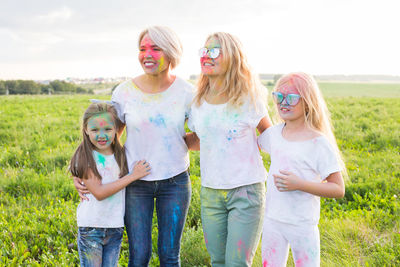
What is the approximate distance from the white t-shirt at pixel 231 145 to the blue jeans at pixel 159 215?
35cm

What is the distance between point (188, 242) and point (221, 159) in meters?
1.45

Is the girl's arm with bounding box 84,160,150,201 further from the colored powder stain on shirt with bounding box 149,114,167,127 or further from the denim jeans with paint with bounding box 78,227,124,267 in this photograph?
the colored powder stain on shirt with bounding box 149,114,167,127

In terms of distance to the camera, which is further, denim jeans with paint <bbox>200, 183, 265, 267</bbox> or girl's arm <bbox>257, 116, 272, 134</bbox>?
girl's arm <bbox>257, 116, 272, 134</bbox>

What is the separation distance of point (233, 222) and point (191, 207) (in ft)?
6.53

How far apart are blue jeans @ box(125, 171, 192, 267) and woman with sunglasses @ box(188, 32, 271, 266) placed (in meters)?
0.28

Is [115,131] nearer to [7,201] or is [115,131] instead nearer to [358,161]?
[7,201]

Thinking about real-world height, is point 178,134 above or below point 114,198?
above

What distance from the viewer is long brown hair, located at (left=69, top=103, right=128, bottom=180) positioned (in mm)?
2838

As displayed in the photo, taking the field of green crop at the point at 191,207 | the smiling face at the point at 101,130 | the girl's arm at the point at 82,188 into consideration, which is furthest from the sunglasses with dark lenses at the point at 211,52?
the field of green crop at the point at 191,207

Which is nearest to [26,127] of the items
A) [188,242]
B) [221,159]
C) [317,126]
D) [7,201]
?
[7,201]

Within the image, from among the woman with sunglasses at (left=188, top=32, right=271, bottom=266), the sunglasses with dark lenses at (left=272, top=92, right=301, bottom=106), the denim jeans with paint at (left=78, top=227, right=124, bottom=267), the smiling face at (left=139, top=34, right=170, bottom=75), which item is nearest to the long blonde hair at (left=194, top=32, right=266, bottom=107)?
the woman with sunglasses at (left=188, top=32, right=271, bottom=266)

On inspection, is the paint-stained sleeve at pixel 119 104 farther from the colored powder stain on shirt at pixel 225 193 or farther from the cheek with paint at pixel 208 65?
the colored powder stain on shirt at pixel 225 193

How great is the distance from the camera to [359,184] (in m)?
5.27

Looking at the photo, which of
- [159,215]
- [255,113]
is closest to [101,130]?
[159,215]
